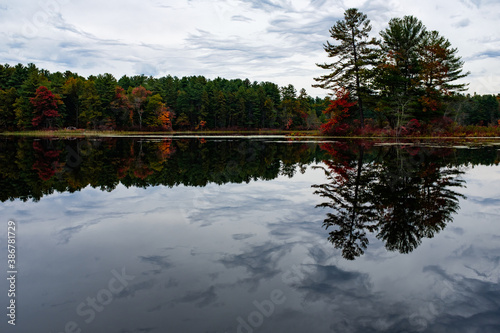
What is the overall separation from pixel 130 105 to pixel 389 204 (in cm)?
7723

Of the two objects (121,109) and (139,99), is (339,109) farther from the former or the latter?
(121,109)

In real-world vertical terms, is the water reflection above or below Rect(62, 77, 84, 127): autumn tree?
below

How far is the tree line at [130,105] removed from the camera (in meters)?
70.1

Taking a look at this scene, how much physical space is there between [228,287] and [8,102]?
84.1 m

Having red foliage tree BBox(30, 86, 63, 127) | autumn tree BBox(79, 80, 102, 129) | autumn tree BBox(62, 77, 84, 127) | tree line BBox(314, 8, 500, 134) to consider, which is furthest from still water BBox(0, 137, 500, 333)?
autumn tree BBox(62, 77, 84, 127)

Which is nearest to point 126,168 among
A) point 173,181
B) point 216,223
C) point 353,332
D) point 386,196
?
point 173,181

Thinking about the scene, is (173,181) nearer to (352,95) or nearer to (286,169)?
(286,169)

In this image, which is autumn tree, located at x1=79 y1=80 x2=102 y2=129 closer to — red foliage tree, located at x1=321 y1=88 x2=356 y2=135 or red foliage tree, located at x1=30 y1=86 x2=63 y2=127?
red foliage tree, located at x1=30 y1=86 x2=63 y2=127

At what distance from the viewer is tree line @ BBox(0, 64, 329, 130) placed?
7006 cm

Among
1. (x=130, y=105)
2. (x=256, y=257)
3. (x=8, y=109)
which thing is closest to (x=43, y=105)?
(x=8, y=109)

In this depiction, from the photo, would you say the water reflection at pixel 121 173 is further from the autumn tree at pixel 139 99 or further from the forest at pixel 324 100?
the autumn tree at pixel 139 99

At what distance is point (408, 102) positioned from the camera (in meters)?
38.2

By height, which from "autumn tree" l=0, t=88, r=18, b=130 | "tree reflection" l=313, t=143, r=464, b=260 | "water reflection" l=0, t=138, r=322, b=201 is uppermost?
"autumn tree" l=0, t=88, r=18, b=130

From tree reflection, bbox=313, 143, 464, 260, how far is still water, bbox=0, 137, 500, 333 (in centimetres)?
4
